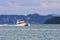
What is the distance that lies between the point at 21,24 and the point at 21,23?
0.80 m

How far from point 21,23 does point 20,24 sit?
153 centimetres

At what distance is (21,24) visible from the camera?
163375 millimetres

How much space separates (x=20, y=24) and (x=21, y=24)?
0.89m

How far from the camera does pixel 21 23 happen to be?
16400 centimetres

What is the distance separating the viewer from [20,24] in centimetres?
16262
